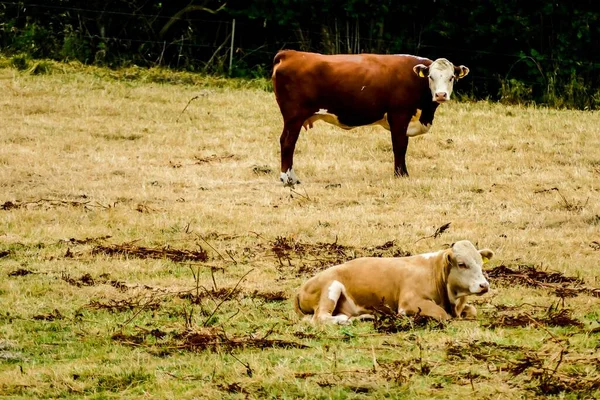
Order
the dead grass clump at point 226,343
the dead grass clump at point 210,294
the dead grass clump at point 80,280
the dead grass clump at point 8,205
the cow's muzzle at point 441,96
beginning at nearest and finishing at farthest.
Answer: the dead grass clump at point 226,343
the dead grass clump at point 210,294
the dead grass clump at point 80,280
the dead grass clump at point 8,205
the cow's muzzle at point 441,96

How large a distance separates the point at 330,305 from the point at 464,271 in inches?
38.0

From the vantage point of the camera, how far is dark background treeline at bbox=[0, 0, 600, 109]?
23812 mm

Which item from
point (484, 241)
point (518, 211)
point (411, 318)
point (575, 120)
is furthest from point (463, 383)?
point (575, 120)

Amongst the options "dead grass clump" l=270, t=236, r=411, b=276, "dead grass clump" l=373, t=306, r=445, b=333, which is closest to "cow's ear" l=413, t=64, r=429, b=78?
"dead grass clump" l=270, t=236, r=411, b=276

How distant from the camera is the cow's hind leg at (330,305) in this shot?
27.3 feet

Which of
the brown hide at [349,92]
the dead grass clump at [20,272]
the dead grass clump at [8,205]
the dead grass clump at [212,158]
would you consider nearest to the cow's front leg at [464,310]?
the dead grass clump at [20,272]

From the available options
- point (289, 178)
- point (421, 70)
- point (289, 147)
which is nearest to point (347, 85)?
point (421, 70)

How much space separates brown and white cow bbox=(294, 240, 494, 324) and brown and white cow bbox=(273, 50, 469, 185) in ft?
23.7

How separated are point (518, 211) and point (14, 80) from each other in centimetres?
1132

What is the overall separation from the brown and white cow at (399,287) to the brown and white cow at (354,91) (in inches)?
284

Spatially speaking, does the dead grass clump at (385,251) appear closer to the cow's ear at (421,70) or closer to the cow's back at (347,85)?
the cow's back at (347,85)

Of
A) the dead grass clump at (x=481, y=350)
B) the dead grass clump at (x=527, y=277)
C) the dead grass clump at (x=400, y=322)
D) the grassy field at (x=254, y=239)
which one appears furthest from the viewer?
the dead grass clump at (x=527, y=277)

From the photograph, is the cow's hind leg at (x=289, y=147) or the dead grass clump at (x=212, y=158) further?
the dead grass clump at (x=212, y=158)

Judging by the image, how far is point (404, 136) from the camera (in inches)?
642
